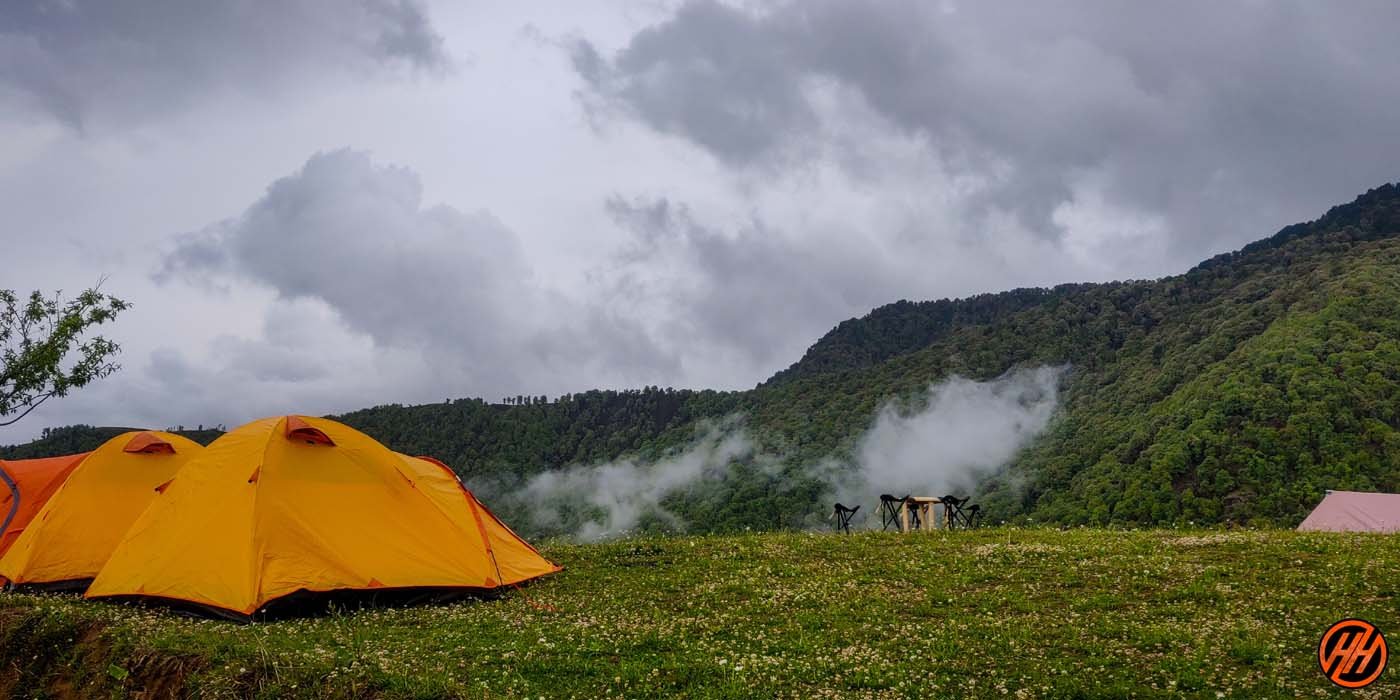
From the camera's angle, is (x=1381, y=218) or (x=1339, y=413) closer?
(x=1339, y=413)

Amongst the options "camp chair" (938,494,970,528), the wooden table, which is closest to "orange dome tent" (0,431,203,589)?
the wooden table

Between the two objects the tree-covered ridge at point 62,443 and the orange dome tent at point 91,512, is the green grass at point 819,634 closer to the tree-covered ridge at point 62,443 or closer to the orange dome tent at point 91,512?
the orange dome tent at point 91,512

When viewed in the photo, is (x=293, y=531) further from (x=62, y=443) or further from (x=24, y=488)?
(x=62, y=443)

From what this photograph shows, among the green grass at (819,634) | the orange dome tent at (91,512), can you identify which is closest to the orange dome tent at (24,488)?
the orange dome tent at (91,512)

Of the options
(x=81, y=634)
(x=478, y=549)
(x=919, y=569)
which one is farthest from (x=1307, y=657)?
(x=81, y=634)

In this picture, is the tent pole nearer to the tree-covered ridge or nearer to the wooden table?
the wooden table

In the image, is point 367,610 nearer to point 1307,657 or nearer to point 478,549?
point 478,549

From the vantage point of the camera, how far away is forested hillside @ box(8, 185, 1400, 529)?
204ft

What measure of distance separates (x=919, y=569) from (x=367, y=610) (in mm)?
10533

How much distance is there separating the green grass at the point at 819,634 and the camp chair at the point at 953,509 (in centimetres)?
937

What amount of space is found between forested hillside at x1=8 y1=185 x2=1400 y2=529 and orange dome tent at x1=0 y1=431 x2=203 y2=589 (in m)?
42.8

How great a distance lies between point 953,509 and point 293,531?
21238 mm

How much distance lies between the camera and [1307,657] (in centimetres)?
952

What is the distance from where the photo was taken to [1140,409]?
310ft
